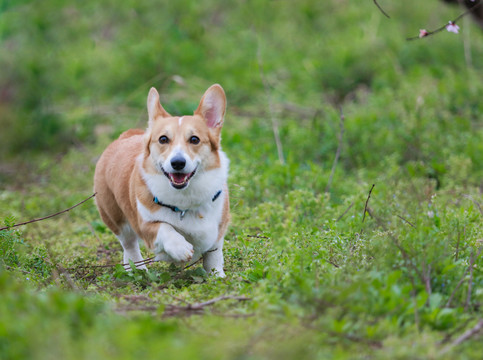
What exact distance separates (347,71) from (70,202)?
5154mm

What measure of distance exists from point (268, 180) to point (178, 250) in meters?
2.51

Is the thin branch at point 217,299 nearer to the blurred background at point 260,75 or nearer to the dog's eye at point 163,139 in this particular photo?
the dog's eye at point 163,139

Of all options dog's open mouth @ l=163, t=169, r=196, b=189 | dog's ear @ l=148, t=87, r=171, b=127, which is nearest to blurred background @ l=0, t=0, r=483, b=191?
dog's ear @ l=148, t=87, r=171, b=127

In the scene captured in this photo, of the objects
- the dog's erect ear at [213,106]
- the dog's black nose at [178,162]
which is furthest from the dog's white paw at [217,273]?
the dog's erect ear at [213,106]

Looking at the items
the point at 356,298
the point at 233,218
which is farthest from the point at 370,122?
the point at 356,298

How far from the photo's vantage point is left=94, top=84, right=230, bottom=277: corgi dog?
4.24 meters

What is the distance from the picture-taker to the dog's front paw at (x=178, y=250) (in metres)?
4.13

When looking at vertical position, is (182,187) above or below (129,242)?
above

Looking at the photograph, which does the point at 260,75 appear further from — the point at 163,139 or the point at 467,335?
the point at 467,335

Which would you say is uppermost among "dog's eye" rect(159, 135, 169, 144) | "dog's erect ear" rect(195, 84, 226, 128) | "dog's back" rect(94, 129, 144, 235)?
"dog's erect ear" rect(195, 84, 226, 128)

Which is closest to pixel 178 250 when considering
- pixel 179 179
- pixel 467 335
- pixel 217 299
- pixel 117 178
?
pixel 179 179

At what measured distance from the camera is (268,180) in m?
6.52

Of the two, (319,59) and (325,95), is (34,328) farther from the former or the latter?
A: (319,59)

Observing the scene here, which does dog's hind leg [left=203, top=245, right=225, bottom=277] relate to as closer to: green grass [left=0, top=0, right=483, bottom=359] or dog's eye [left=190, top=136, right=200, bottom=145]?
green grass [left=0, top=0, right=483, bottom=359]
